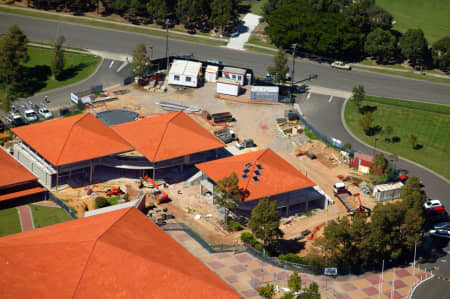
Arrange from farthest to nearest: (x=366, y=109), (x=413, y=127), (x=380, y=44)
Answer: (x=380, y=44) → (x=366, y=109) → (x=413, y=127)

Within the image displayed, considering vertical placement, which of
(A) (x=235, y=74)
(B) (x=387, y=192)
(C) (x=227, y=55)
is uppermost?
(C) (x=227, y=55)

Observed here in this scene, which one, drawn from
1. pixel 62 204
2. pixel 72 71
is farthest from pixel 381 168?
pixel 72 71

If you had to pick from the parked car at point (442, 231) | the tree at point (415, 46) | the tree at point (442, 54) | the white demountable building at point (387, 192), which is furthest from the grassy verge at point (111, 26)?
the parked car at point (442, 231)

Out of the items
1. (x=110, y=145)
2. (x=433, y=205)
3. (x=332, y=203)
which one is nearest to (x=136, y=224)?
(x=110, y=145)

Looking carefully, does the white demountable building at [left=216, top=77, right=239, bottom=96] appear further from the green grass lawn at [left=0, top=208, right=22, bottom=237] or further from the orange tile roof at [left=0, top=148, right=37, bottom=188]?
the green grass lawn at [left=0, top=208, right=22, bottom=237]

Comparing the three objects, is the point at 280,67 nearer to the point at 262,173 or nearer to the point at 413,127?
the point at 413,127

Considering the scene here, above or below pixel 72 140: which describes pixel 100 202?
below

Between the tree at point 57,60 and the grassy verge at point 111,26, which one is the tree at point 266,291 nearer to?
the tree at point 57,60

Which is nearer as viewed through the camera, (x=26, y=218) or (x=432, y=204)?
(x=26, y=218)
